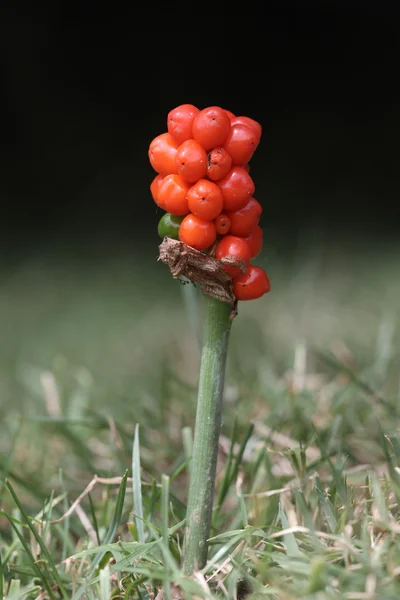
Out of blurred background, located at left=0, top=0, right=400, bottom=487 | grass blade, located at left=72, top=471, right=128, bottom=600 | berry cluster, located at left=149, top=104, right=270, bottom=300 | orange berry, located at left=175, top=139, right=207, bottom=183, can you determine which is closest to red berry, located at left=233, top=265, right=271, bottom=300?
berry cluster, located at left=149, top=104, right=270, bottom=300

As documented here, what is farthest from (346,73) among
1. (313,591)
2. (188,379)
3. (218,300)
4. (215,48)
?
(313,591)

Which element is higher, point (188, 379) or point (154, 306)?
point (154, 306)

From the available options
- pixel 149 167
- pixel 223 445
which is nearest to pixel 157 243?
pixel 149 167

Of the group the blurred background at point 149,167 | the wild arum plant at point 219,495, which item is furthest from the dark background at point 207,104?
the wild arum plant at point 219,495

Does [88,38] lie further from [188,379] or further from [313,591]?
[313,591]

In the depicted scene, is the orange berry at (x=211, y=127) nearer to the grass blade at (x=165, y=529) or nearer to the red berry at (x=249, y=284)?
the red berry at (x=249, y=284)

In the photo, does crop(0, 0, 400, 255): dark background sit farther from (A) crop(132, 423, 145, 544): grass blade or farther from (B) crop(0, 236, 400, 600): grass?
(A) crop(132, 423, 145, 544): grass blade

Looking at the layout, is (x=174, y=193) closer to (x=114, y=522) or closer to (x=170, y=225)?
(x=170, y=225)
